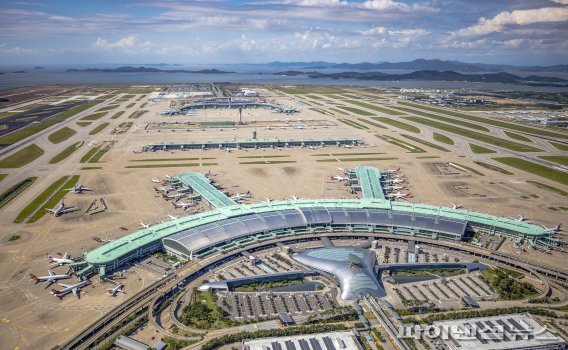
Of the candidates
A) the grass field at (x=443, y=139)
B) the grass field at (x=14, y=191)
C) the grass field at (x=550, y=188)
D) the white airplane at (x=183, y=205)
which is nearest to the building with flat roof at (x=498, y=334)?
the white airplane at (x=183, y=205)

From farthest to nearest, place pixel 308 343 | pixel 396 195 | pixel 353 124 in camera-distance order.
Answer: pixel 353 124 → pixel 396 195 → pixel 308 343

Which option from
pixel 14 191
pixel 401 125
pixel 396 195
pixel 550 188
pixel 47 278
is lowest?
pixel 47 278

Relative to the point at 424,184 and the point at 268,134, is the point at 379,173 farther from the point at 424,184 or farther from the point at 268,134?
the point at 268,134

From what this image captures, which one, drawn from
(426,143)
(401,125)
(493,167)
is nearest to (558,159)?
(493,167)

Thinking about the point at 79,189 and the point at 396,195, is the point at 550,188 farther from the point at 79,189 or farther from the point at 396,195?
the point at 79,189

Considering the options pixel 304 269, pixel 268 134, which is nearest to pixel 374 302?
pixel 304 269

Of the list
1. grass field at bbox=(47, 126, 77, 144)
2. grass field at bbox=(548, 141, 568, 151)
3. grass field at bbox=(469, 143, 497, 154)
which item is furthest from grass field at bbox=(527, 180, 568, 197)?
grass field at bbox=(47, 126, 77, 144)
